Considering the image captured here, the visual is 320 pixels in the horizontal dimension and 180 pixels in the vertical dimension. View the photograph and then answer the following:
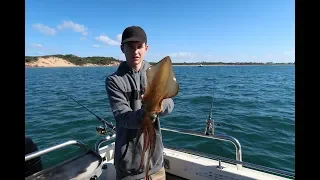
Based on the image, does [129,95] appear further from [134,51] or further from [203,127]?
[203,127]

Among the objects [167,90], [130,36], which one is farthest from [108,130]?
[167,90]

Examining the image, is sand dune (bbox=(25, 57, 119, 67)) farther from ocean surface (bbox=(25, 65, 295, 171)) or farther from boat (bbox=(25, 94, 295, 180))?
boat (bbox=(25, 94, 295, 180))

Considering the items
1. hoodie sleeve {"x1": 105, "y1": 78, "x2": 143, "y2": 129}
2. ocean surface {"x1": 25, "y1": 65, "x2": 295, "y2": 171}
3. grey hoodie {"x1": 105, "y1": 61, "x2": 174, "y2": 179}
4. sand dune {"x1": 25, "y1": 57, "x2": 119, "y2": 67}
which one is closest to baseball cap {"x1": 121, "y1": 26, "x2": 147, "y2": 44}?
grey hoodie {"x1": 105, "y1": 61, "x2": 174, "y2": 179}

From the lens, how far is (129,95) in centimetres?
244

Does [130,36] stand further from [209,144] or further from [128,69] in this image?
[209,144]

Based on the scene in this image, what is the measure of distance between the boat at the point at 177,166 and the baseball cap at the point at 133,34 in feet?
5.47

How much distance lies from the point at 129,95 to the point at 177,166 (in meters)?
2.13

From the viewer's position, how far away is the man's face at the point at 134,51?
2.38m

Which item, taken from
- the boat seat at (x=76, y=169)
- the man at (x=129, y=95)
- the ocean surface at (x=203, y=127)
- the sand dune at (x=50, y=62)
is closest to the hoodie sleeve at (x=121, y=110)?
the man at (x=129, y=95)

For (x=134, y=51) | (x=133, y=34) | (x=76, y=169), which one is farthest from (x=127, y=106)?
(x=76, y=169)

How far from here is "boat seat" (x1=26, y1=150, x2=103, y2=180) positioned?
2.79m
